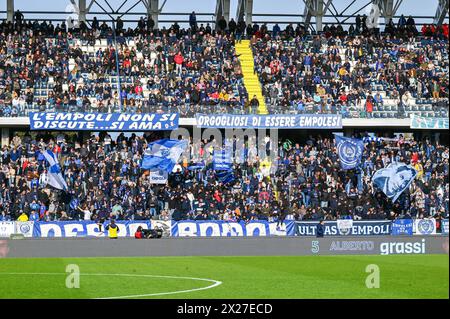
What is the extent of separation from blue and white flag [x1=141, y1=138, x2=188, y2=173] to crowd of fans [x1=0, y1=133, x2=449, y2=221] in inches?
17.6

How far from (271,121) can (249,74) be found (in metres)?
5.55

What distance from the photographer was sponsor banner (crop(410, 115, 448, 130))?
47094 mm

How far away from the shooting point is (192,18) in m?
58.6

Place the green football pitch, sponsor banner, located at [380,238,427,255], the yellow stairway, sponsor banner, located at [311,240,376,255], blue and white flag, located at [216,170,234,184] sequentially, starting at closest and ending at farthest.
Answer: the green football pitch
sponsor banner, located at [380,238,427,255]
sponsor banner, located at [311,240,376,255]
blue and white flag, located at [216,170,234,184]
the yellow stairway

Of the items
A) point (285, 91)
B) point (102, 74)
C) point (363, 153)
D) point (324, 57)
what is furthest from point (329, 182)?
point (102, 74)

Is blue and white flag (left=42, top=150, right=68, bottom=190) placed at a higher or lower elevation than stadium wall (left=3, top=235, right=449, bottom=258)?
higher

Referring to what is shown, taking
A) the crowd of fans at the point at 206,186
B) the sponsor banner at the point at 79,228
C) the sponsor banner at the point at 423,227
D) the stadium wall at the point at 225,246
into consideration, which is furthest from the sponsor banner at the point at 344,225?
the sponsor banner at the point at 79,228

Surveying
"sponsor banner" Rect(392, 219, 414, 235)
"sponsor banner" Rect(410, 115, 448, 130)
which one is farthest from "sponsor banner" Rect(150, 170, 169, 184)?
"sponsor banner" Rect(410, 115, 448, 130)

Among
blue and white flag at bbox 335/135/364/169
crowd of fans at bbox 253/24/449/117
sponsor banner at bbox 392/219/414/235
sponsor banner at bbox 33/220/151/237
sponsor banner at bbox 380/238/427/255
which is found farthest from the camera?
crowd of fans at bbox 253/24/449/117

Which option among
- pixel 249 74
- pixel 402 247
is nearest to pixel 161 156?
pixel 249 74

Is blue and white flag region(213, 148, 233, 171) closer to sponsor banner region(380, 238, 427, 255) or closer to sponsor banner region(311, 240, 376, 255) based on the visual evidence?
sponsor banner region(311, 240, 376, 255)

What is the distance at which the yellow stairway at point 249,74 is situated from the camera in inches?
1951

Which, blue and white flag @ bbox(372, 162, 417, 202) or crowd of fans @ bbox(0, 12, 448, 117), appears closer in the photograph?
blue and white flag @ bbox(372, 162, 417, 202)

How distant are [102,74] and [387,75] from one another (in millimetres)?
16277
